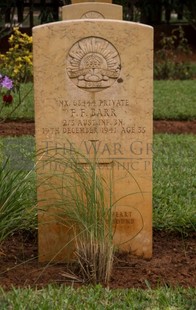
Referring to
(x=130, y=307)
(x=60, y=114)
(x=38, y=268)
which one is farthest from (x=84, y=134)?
(x=130, y=307)

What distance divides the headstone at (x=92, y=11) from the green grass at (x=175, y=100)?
13.0 ft

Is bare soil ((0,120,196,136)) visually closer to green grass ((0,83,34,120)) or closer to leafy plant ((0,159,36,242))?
green grass ((0,83,34,120))

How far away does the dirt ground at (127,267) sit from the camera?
455 cm

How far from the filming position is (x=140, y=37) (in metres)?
4.76

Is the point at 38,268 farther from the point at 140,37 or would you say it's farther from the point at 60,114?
the point at 140,37

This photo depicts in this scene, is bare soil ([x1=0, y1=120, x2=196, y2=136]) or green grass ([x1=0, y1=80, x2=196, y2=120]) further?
green grass ([x1=0, y1=80, x2=196, y2=120])

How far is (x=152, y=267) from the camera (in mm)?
4859

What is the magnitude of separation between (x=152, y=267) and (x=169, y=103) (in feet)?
22.5

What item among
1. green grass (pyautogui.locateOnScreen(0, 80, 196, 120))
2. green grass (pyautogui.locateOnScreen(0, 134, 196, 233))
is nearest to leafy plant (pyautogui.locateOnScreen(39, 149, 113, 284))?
green grass (pyautogui.locateOnScreen(0, 134, 196, 233))

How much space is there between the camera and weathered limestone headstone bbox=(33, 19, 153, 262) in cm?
476

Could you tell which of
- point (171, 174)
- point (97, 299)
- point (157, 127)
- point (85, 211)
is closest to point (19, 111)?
point (157, 127)

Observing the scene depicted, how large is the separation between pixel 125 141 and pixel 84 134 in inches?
10.5

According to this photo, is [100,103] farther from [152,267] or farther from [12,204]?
[152,267]

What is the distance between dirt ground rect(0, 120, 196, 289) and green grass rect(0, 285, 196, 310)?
24 centimetres
